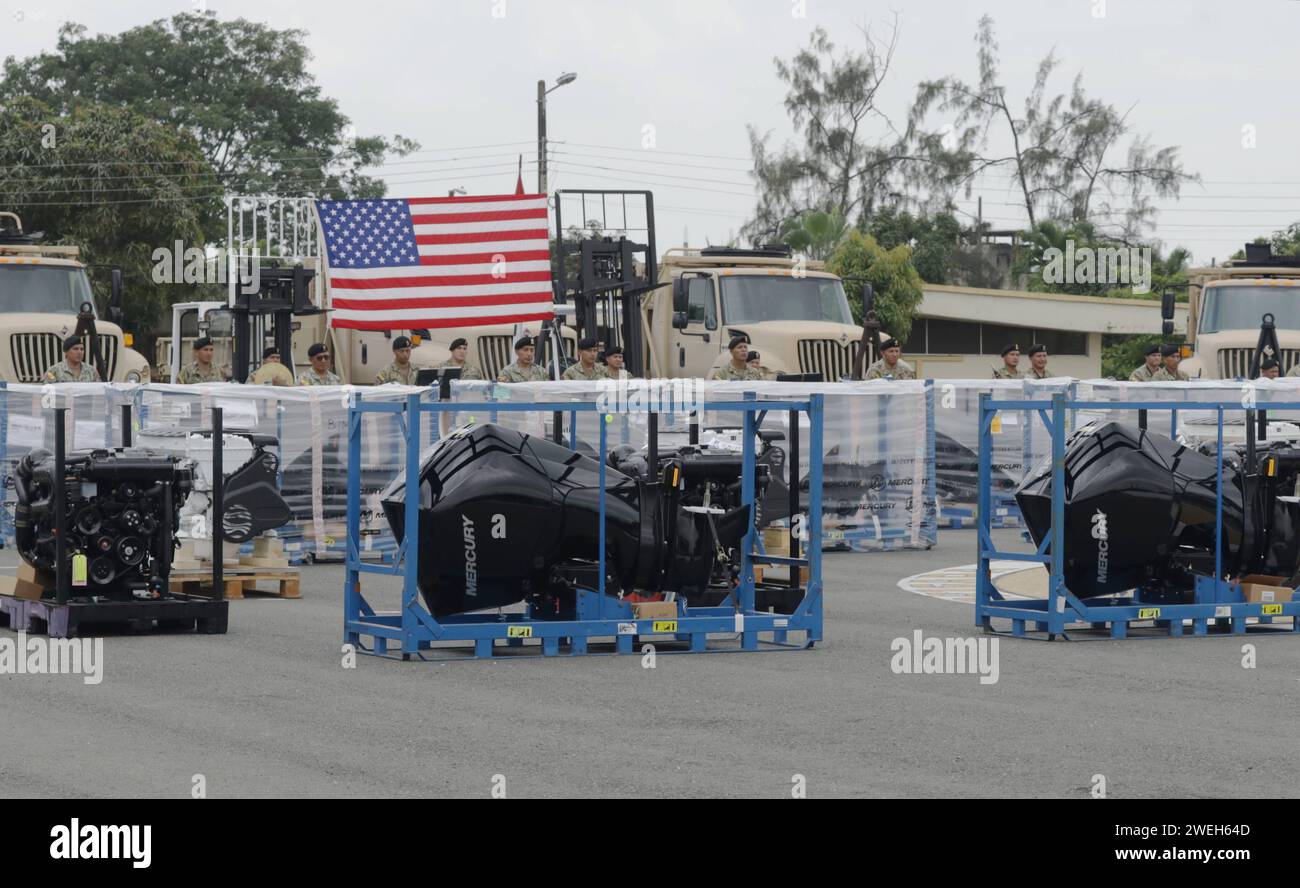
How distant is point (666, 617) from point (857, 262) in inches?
1743

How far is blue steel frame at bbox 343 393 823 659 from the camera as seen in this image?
13.3 metres

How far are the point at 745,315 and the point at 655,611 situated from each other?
1369 centimetres

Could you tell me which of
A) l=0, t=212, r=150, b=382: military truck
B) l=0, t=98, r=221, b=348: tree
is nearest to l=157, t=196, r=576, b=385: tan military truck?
l=0, t=212, r=150, b=382: military truck

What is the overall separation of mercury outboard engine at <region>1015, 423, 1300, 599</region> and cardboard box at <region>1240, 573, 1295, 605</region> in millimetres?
90

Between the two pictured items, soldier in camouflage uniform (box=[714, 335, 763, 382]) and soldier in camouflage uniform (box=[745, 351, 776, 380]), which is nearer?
soldier in camouflage uniform (box=[714, 335, 763, 382])

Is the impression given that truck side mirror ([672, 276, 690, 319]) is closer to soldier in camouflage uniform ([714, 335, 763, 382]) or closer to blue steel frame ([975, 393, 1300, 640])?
soldier in camouflage uniform ([714, 335, 763, 382])

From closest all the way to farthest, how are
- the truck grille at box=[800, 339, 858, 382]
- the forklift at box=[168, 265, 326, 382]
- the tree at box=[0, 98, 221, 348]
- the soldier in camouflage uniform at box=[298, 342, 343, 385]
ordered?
the soldier in camouflage uniform at box=[298, 342, 343, 385] → the forklift at box=[168, 265, 326, 382] → the truck grille at box=[800, 339, 858, 382] → the tree at box=[0, 98, 221, 348]

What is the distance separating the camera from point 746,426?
1434cm

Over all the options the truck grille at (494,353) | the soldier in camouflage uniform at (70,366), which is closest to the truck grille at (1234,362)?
the truck grille at (494,353)

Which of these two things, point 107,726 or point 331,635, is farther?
point 331,635

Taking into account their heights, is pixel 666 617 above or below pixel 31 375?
below

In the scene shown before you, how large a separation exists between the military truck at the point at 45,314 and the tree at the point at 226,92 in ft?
142

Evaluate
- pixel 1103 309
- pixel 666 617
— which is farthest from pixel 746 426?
pixel 1103 309
